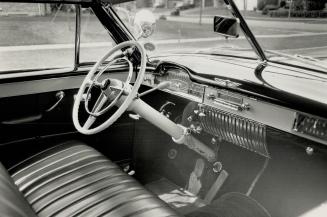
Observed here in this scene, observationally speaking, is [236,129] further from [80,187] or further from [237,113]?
[80,187]

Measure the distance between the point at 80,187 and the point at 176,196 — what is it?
3.38 ft

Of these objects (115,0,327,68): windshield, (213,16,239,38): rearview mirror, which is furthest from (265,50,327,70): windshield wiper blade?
(213,16,239,38): rearview mirror

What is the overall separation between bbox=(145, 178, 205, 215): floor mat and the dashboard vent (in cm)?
58

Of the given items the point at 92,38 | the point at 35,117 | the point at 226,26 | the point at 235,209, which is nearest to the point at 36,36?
the point at 92,38

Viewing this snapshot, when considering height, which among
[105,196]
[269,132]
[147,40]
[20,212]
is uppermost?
[147,40]

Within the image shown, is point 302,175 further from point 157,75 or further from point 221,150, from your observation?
point 157,75

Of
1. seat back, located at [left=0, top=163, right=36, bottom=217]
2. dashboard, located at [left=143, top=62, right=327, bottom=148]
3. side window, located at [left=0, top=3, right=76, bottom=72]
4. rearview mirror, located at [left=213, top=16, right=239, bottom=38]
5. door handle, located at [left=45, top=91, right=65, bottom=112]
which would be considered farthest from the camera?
door handle, located at [left=45, top=91, right=65, bottom=112]

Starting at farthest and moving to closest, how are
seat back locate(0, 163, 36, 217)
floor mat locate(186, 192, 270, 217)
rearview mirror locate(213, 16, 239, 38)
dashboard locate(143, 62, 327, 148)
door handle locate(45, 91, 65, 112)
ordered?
door handle locate(45, 91, 65, 112) < floor mat locate(186, 192, 270, 217) < rearview mirror locate(213, 16, 239, 38) < dashboard locate(143, 62, 327, 148) < seat back locate(0, 163, 36, 217)

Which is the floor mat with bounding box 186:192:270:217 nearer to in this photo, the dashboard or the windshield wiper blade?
the dashboard

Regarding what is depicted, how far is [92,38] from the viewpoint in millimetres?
2902

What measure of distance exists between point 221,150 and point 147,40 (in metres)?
1.06

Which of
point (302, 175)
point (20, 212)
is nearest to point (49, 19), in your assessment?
point (20, 212)

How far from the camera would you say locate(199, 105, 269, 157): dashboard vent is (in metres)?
2.12

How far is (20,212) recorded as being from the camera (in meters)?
1.40
